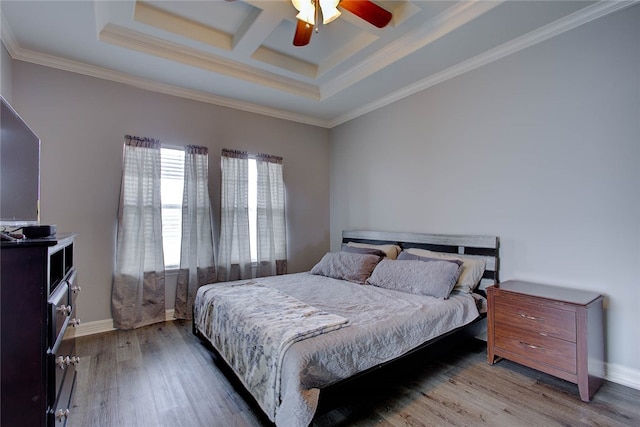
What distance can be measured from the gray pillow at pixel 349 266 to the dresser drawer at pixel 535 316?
4.20 feet

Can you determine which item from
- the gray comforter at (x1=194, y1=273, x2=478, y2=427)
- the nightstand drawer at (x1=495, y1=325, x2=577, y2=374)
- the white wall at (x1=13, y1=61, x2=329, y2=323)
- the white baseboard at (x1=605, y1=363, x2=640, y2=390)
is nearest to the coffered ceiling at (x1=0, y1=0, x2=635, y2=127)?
the white wall at (x1=13, y1=61, x2=329, y2=323)

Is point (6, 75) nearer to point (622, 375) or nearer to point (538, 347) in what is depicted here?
point (538, 347)

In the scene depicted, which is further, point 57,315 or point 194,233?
point 194,233

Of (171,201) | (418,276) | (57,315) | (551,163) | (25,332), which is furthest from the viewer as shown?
(171,201)

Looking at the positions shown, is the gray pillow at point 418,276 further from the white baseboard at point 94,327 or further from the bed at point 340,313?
the white baseboard at point 94,327

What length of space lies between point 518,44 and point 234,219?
141 inches

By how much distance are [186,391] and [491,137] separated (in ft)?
11.4

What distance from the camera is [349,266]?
3371 mm

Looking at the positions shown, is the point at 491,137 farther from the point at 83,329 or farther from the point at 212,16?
the point at 83,329

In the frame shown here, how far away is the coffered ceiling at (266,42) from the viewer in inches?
92.0

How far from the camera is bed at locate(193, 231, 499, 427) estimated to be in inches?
63.9

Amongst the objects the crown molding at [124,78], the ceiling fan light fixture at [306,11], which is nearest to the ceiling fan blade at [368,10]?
the ceiling fan light fixture at [306,11]

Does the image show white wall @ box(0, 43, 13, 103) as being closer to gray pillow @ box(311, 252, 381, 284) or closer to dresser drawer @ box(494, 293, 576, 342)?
gray pillow @ box(311, 252, 381, 284)

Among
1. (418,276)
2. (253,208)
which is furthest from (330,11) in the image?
(253,208)
